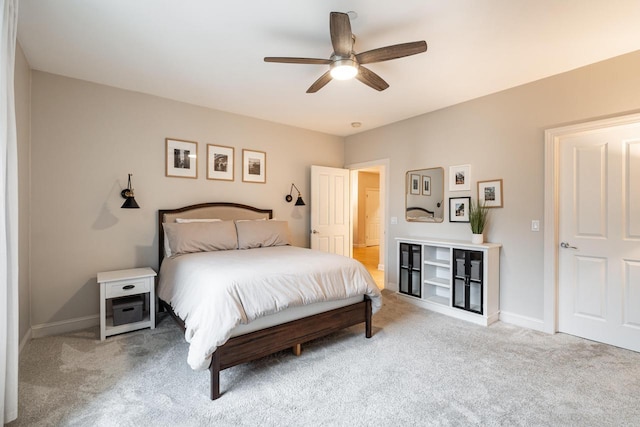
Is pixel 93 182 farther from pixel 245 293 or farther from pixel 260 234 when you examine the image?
pixel 245 293

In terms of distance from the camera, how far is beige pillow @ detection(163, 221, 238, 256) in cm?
325

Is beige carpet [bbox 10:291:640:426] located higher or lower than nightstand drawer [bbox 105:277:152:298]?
lower

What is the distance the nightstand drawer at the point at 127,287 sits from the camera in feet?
9.48

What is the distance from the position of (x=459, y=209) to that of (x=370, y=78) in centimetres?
217

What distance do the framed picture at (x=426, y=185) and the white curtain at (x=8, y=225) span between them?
13.3 feet

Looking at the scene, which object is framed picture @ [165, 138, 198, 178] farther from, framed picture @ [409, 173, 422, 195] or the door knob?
the door knob

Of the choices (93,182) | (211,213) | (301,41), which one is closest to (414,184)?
(301,41)

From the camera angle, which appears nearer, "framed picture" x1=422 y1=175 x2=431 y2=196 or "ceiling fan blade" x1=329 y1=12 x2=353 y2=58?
"ceiling fan blade" x1=329 y1=12 x2=353 y2=58

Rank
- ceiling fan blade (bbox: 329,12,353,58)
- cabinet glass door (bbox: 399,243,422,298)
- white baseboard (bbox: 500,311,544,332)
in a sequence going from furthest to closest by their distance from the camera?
cabinet glass door (bbox: 399,243,422,298) → white baseboard (bbox: 500,311,544,332) → ceiling fan blade (bbox: 329,12,353,58)

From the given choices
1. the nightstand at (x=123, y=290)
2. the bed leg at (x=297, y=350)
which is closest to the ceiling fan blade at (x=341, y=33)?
the bed leg at (x=297, y=350)

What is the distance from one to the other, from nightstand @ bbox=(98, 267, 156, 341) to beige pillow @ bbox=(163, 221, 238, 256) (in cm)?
39

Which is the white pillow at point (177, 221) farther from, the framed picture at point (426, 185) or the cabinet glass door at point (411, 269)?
the framed picture at point (426, 185)

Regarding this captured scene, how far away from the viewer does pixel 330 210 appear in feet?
16.6

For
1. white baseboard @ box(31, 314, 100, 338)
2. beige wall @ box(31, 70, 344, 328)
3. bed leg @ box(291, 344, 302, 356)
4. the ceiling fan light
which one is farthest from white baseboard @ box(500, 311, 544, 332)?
white baseboard @ box(31, 314, 100, 338)
